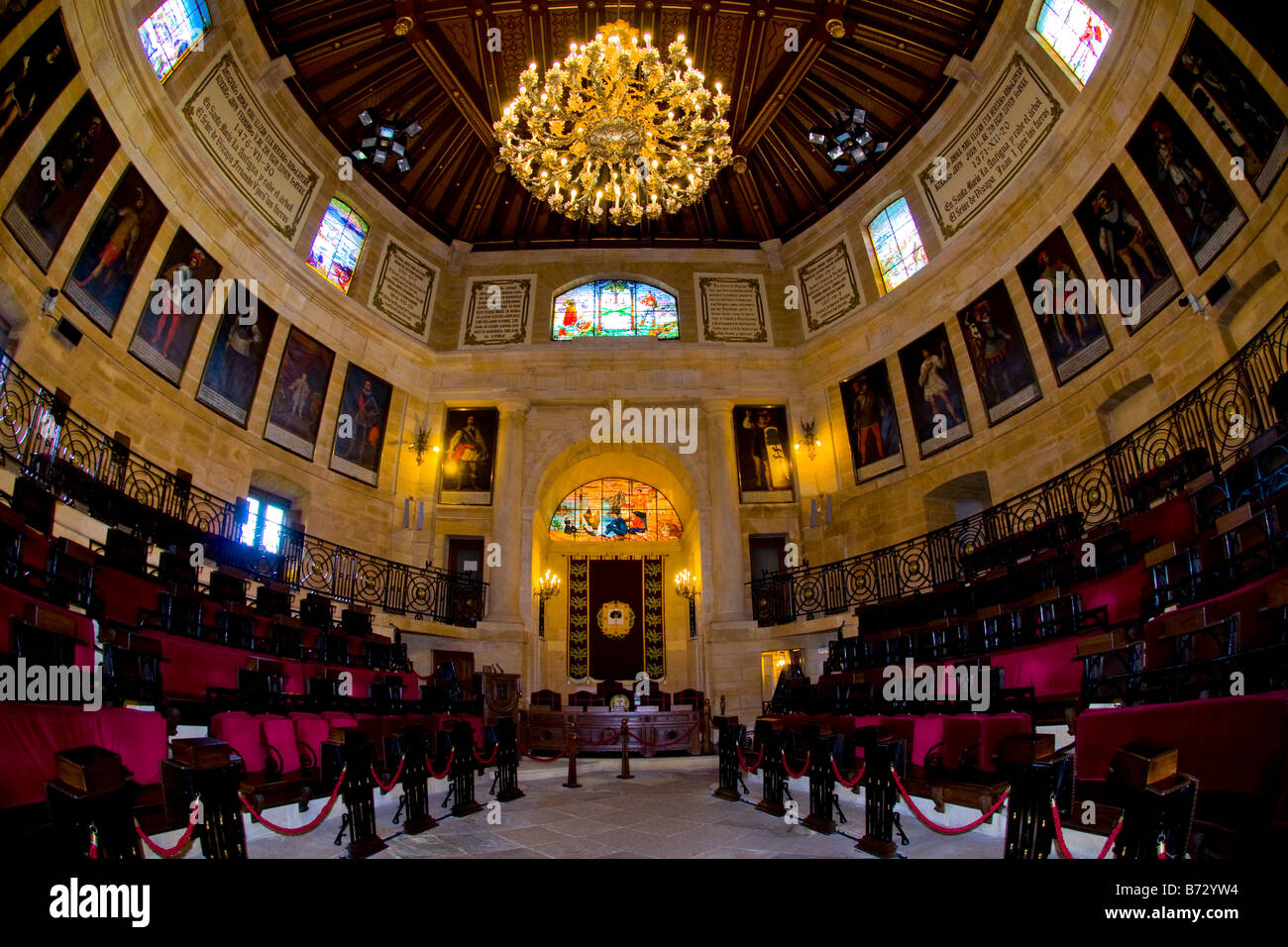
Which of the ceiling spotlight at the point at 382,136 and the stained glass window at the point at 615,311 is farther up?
the ceiling spotlight at the point at 382,136

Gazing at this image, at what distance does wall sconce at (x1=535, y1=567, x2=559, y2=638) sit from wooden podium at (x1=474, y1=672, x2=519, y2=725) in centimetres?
299

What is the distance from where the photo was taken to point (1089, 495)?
1035 cm

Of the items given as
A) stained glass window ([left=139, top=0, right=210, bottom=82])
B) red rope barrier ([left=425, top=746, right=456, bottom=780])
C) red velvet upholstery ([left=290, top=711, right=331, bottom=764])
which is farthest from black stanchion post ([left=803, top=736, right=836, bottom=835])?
stained glass window ([left=139, top=0, right=210, bottom=82])

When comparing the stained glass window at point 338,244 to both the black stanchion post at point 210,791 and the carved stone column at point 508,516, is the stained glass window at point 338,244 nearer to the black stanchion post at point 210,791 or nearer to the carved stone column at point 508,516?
the carved stone column at point 508,516

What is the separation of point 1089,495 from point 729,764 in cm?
735

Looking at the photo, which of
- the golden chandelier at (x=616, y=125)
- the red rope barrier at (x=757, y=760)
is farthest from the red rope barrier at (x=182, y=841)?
the golden chandelier at (x=616, y=125)

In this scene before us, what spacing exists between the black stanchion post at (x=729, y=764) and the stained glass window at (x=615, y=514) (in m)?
12.1

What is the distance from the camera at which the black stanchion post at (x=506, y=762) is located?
675 centimetres

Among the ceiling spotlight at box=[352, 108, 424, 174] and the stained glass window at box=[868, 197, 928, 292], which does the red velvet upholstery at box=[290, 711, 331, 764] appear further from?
the stained glass window at box=[868, 197, 928, 292]

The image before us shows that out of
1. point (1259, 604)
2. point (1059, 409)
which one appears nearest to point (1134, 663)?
point (1259, 604)

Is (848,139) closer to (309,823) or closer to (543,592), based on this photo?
(543,592)

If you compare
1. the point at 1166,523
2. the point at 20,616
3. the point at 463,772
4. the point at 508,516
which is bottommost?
the point at 463,772

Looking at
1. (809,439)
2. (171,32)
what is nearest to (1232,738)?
(809,439)
